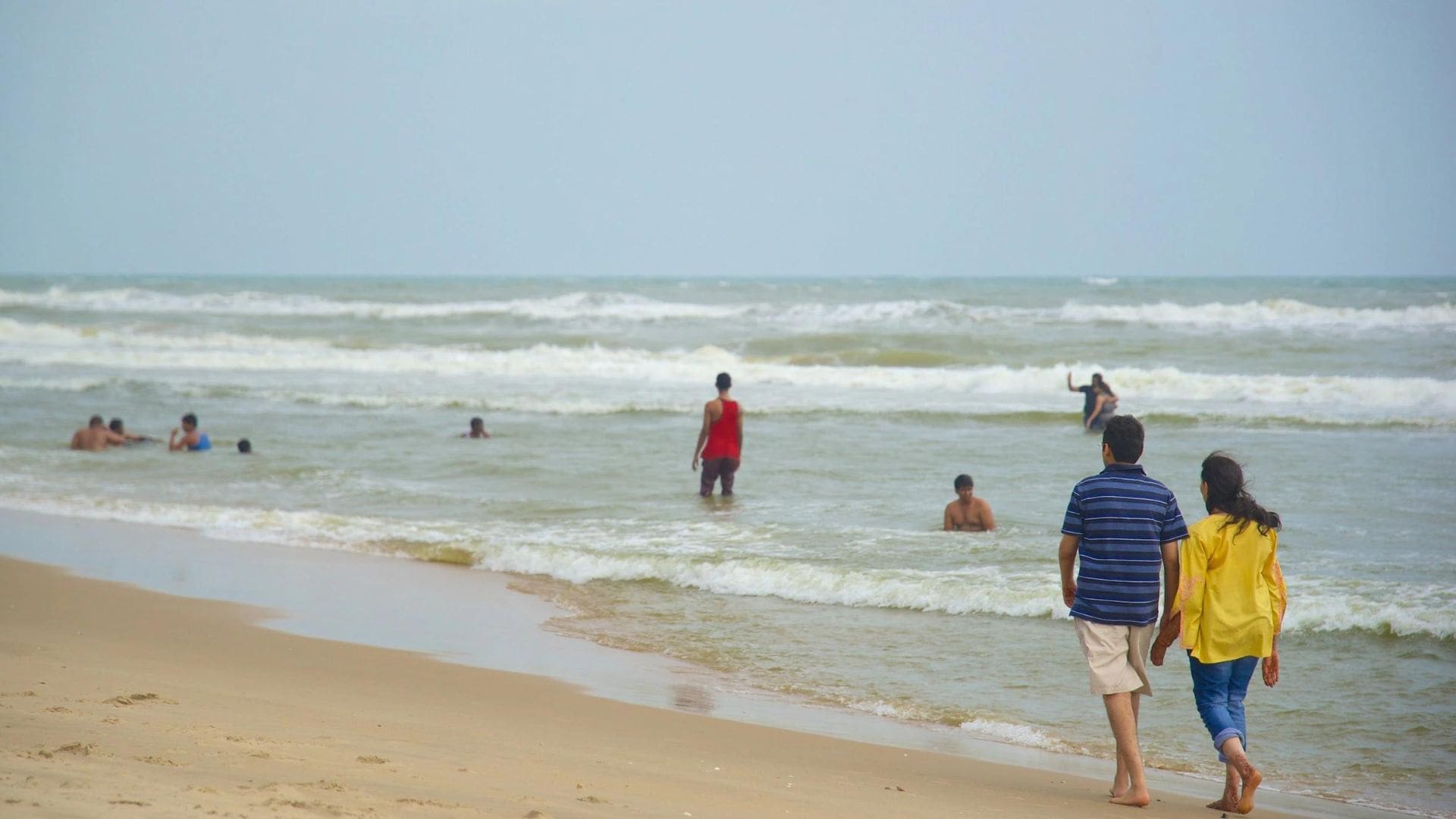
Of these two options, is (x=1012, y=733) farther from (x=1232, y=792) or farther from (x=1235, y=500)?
(x=1235, y=500)

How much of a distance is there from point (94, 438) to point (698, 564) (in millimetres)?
10298

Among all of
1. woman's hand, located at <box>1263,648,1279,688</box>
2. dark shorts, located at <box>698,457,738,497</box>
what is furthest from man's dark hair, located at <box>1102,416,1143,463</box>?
dark shorts, located at <box>698,457,738,497</box>

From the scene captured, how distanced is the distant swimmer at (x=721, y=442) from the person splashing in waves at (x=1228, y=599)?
7980mm

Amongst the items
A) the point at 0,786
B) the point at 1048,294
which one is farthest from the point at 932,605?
the point at 1048,294

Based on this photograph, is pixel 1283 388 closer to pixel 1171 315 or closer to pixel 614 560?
pixel 614 560

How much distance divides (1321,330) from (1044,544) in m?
29.7

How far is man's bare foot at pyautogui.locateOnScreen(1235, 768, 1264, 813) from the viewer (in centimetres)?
438

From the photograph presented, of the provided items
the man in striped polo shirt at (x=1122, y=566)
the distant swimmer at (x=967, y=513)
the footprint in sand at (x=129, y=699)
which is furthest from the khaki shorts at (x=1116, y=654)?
the distant swimmer at (x=967, y=513)

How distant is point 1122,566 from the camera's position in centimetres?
438

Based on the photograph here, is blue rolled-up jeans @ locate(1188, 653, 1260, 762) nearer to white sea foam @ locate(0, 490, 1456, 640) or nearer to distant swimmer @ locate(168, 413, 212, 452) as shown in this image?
white sea foam @ locate(0, 490, 1456, 640)

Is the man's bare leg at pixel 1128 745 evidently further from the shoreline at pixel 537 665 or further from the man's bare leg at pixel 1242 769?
the man's bare leg at pixel 1242 769

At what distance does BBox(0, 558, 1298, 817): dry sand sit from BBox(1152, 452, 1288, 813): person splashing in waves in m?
0.37

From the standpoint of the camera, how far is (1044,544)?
9695 millimetres

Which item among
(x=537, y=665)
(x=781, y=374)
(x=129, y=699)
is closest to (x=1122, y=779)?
(x=537, y=665)
